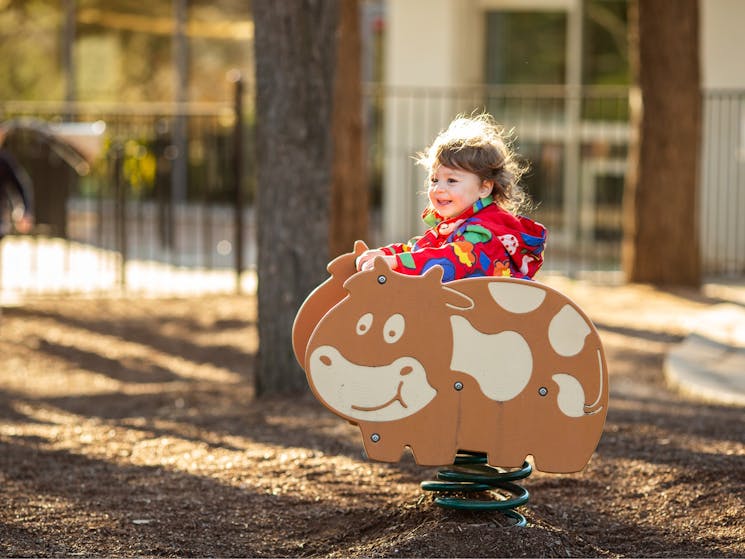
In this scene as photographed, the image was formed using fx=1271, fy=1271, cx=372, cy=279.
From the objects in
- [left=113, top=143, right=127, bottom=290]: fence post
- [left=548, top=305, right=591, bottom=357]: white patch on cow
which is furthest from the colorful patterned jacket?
[left=113, top=143, right=127, bottom=290]: fence post

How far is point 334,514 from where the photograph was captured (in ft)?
15.1

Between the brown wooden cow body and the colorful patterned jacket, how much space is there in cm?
11

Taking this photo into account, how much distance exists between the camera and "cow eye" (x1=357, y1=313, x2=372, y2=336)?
374 centimetres

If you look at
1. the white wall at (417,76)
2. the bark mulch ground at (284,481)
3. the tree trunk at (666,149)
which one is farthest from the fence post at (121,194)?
the tree trunk at (666,149)

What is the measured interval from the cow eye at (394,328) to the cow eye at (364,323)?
0.05m

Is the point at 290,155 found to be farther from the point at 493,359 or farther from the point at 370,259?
the point at 493,359

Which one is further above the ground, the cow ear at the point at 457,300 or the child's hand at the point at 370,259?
the child's hand at the point at 370,259

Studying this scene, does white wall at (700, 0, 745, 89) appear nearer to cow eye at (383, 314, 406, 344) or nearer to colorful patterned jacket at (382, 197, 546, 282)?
colorful patterned jacket at (382, 197, 546, 282)

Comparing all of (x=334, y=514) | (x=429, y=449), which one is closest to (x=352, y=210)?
(x=334, y=514)

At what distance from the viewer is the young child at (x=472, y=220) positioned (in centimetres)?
381

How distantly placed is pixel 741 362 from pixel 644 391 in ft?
2.44

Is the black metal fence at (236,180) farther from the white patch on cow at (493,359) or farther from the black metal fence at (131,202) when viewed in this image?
the white patch on cow at (493,359)

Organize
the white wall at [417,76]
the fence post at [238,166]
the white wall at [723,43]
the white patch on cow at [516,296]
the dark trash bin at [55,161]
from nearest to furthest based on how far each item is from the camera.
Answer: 1. the white patch on cow at [516,296]
2. the dark trash bin at [55,161]
3. the fence post at [238,166]
4. the white wall at [723,43]
5. the white wall at [417,76]

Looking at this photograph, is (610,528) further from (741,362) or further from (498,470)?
(741,362)
